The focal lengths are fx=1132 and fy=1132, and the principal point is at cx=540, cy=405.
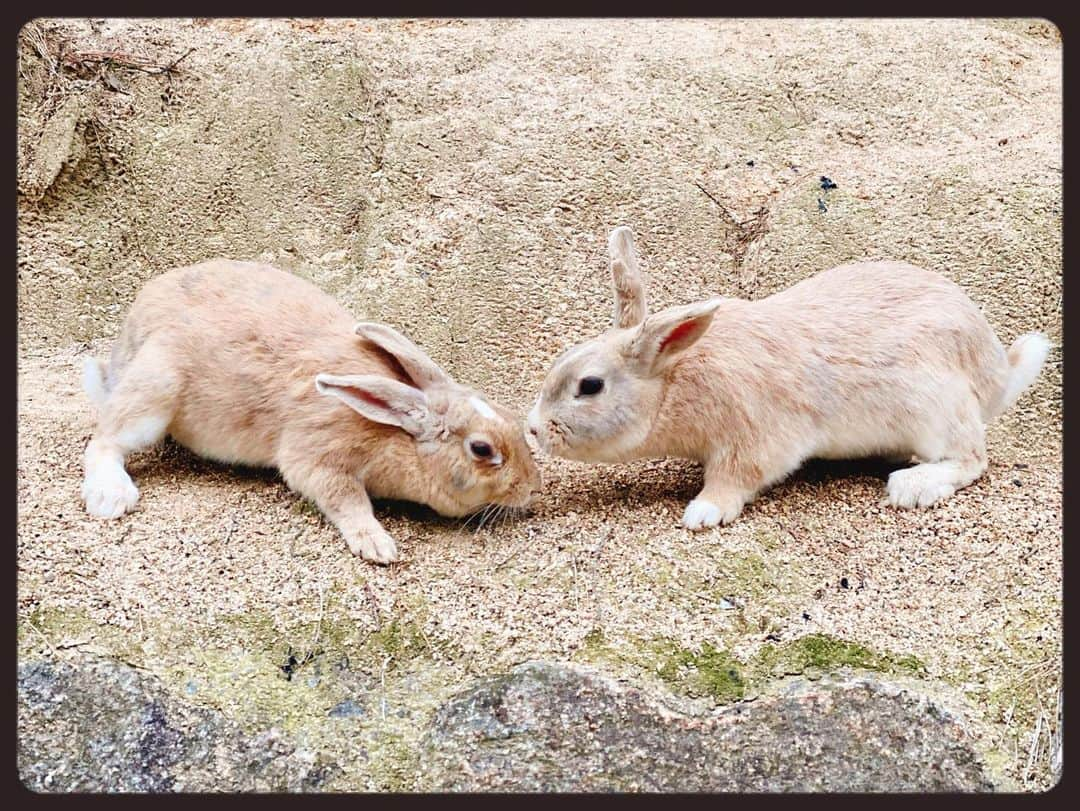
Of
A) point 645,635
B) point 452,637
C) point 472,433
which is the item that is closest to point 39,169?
point 472,433

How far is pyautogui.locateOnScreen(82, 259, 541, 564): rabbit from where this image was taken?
13.2 feet

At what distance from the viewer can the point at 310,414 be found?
13.5ft

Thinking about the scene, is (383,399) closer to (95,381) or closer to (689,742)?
(95,381)

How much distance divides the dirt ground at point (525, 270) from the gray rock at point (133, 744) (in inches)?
3.7

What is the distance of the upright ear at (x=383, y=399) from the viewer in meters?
3.93

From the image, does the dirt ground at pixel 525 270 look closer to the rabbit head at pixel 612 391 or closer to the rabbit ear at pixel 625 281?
the rabbit head at pixel 612 391

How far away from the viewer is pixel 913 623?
361cm

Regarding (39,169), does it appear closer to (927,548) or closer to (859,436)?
(859,436)

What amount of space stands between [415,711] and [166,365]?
171 cm

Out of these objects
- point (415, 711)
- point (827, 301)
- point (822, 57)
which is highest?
point (822, 57)

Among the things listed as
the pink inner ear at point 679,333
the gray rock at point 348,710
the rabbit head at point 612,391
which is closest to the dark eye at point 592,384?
the rabbit head at point 612,391

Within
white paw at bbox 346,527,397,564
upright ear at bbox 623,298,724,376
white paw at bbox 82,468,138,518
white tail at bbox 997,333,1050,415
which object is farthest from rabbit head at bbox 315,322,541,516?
white tail at bbox 997,333,1050,415

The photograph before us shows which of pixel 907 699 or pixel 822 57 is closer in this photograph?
pixel 907 699

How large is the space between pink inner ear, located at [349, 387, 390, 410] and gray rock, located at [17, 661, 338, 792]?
1.17m
